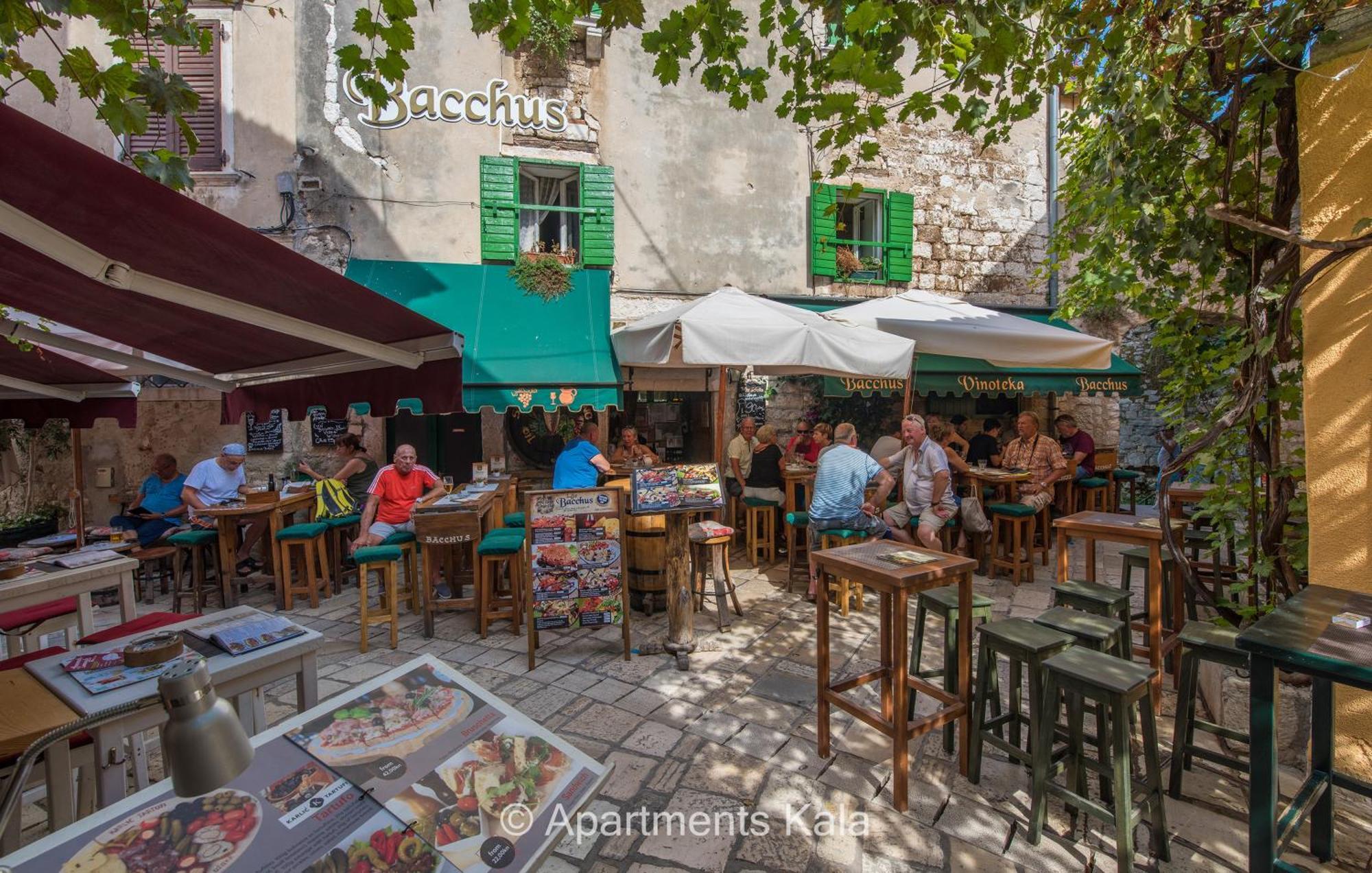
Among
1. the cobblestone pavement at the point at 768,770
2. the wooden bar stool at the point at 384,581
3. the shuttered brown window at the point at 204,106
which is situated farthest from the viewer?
the shuttered brown window at the point at 204,106

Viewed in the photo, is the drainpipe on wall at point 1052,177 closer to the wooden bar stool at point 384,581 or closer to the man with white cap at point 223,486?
the wooden bar stool at point 384,581

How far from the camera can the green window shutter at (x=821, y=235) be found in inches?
373

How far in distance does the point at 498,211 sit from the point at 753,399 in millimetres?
4402

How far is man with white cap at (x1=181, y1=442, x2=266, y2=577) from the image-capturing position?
647cm

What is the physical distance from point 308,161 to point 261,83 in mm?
1116

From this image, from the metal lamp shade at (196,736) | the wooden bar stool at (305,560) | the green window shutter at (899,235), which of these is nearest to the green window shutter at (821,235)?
the green window shutter at (899,235)

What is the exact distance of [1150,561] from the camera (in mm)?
3564

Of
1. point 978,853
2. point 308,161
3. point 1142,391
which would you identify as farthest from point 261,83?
point 1142,391

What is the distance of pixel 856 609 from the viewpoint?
5559 mm

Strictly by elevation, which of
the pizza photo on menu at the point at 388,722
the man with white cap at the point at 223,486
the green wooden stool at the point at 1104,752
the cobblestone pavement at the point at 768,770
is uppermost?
the man with white cap at the point at 223,486

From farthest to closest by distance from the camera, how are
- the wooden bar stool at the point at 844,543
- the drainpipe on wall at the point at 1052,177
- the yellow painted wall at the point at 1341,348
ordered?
the drainpipe on wall at the point at 1052,177 < the wooden bar stool at the point at 844,543 < the yellow painted wall at the point at 1341,348

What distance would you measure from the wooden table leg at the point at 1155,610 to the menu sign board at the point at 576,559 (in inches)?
126

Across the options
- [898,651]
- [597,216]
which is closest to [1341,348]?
[898,651]

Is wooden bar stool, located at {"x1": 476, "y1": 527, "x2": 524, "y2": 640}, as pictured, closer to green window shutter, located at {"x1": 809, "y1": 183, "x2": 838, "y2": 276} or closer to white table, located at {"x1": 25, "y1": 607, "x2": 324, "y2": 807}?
white table, located at {"x1": 25, "y1": 607, "x2": 324, "y2": 807}
